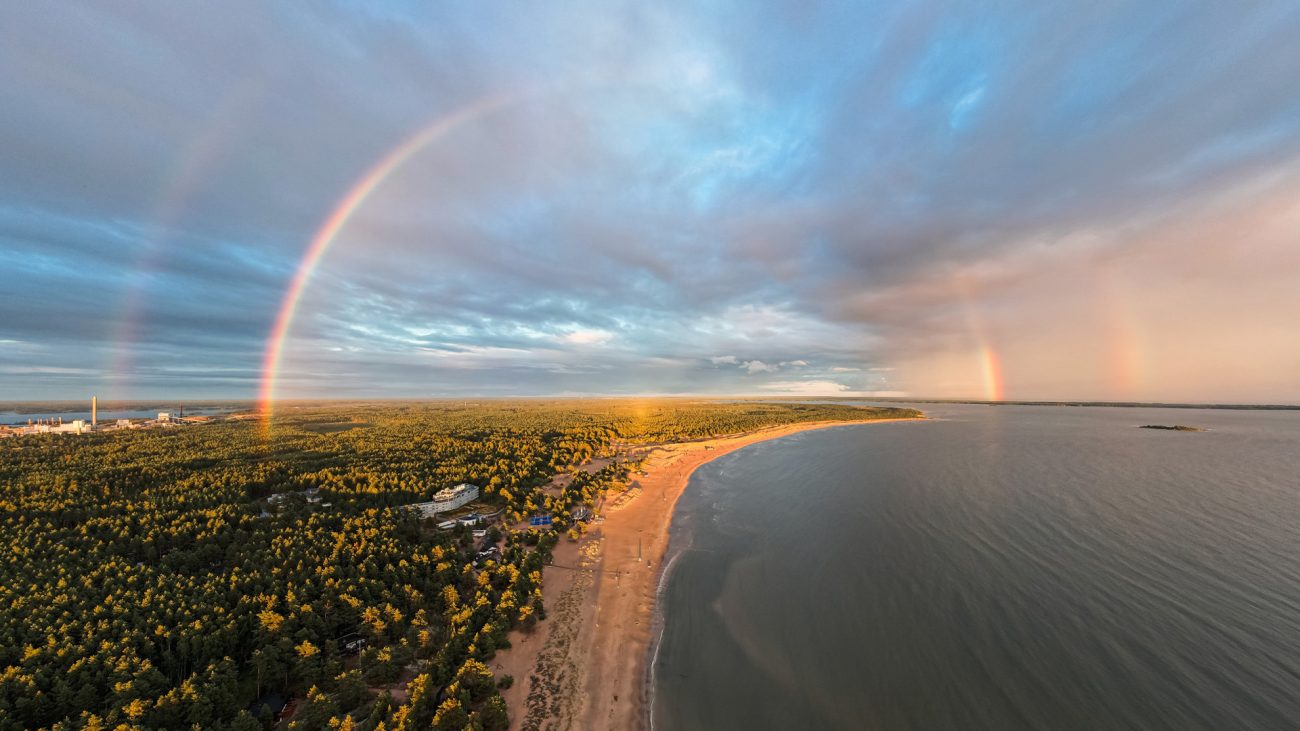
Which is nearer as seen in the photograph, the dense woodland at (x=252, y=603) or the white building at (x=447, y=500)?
the dense woodland at (x=252, y=603)

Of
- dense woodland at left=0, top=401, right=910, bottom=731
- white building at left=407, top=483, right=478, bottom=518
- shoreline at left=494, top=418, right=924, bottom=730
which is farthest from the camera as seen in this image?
white building at left=407, top=483, right=478, bottom=518

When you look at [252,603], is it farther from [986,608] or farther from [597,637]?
[986,608]

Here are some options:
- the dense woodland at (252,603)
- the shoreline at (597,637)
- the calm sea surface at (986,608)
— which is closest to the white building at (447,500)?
the dense woodland at (252,603)

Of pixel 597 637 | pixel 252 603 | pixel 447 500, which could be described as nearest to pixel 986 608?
pixel 597 637

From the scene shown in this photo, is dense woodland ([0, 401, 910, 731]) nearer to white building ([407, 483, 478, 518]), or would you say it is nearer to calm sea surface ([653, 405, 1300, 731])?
white building ([407, 483, 478, 518])

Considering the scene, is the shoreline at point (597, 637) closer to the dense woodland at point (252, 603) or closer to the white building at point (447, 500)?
the dense woodland at point (252, 603)

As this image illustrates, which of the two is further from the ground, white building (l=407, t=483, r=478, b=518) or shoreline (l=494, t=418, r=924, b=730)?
white building (l=407, t=483, r=478, b=518)

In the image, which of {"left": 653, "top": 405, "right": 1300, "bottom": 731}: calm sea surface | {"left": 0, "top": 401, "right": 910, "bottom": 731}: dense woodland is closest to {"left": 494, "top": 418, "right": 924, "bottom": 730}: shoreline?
{"left": 653, "top": 405, "right": 1300, "bottom": 731}: calm sea surface
